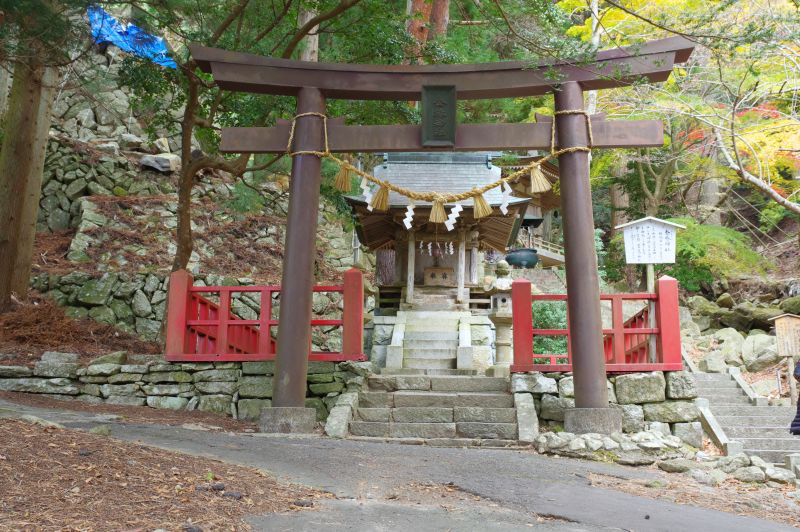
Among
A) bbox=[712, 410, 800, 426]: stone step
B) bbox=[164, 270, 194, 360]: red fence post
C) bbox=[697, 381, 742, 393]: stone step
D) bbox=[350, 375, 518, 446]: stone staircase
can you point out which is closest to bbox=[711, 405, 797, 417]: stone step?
bbox=[712, 410, 800, 426]: stone step

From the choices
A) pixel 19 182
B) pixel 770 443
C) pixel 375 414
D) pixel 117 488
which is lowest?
pixel 770 443

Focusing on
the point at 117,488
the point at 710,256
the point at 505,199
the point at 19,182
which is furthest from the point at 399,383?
the point at 710,256

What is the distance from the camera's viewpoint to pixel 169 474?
4098mm

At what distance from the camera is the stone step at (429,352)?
12242 millimetres

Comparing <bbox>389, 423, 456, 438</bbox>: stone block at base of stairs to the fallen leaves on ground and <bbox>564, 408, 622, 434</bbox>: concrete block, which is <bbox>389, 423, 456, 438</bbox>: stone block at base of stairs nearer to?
<bbox>564, 408, 622, 434</bbox>: concrete block

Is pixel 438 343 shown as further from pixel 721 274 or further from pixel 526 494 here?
pixel 721 274

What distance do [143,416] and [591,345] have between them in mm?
5036

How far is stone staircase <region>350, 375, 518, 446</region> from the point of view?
7.56 m

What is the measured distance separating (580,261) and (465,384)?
2.36 metres

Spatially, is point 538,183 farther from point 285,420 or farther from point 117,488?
point 117,488

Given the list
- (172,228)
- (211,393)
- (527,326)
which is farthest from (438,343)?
(172,228)

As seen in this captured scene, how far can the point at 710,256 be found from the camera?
19.8 m

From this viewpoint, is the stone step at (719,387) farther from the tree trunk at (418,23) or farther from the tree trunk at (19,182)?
the tree trunk at (19,182)

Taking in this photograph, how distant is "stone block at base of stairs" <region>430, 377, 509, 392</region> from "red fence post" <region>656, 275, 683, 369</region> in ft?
6.51
